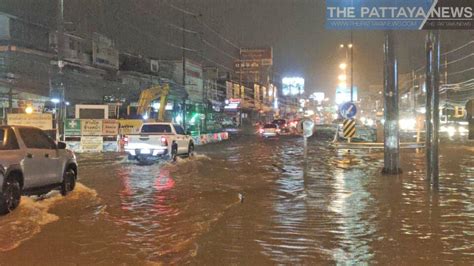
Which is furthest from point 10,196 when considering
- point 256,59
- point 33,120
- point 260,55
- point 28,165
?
point 256,59

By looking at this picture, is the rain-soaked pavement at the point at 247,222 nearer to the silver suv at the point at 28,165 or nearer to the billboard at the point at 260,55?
the silver suv at the point at 28,165

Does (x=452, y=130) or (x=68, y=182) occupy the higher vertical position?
(x=452, y=130)

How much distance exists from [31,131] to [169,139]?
11.9 metres

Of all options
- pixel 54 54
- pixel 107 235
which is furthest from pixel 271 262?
pixel 54 54

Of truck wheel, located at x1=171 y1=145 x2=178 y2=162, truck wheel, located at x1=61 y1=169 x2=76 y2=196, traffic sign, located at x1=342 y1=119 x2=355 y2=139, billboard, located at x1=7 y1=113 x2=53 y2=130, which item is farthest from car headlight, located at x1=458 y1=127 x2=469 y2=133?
truck wheel, located at x1=61 y1=169 x2=76 y2=196

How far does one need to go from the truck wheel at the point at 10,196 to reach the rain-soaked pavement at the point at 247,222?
7.8 inches

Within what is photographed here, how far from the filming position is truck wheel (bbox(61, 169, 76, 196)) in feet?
45.4

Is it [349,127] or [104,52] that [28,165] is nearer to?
[349,127]

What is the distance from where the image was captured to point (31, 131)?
41.7ft

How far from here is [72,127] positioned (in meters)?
32.0

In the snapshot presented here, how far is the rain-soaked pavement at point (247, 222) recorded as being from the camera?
792 cm

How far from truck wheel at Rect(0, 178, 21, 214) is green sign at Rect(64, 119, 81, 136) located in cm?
2092

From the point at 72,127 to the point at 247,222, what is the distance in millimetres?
23495

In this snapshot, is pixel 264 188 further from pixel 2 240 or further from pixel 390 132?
pixel 2 240
